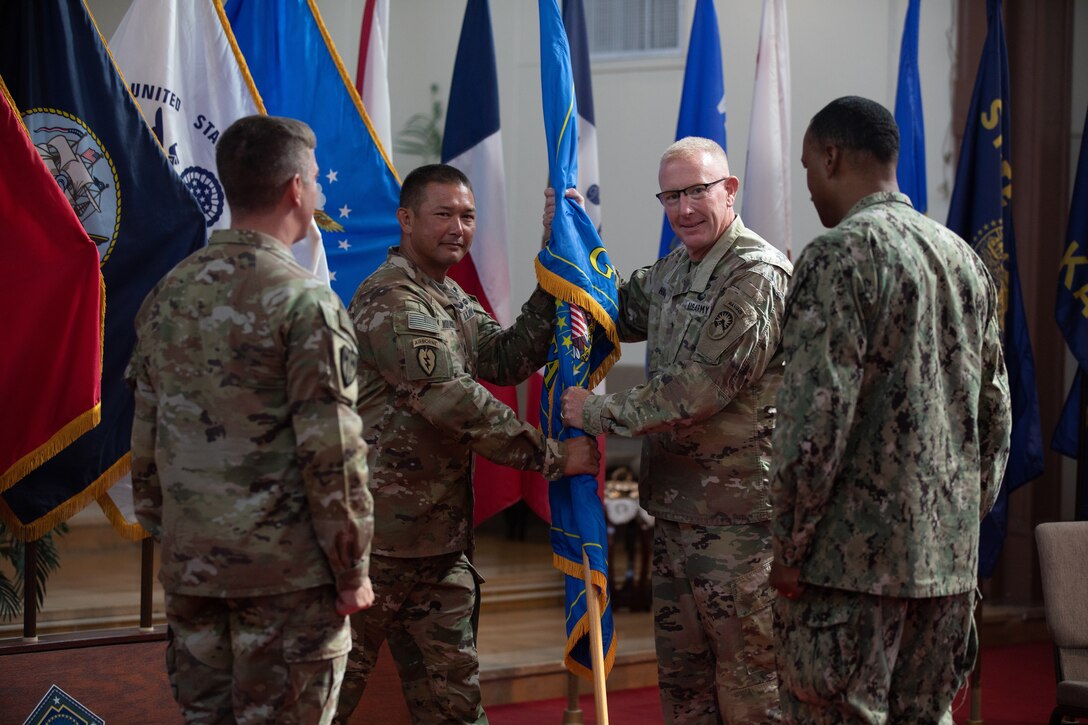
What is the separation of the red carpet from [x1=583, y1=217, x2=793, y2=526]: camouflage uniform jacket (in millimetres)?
1646

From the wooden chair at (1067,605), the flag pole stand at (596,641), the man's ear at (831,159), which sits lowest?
the wooden chair at (1067,605)

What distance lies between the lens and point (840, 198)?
237 centimetres

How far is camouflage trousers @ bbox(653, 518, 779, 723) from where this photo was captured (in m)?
2.94

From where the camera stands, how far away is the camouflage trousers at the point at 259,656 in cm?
217

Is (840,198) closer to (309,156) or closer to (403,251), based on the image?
(309,156)

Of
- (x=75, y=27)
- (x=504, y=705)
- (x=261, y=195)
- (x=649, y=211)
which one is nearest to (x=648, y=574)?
(x=504, y=705)

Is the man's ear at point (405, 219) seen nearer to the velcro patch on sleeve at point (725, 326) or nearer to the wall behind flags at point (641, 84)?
the velcro patch on sleeve at point (725, 326)

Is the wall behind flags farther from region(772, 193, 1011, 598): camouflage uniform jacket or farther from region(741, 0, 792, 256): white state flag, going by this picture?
region(772, 193, 1011, 598): camouflage uniform jacket

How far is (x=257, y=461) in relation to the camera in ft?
7.06

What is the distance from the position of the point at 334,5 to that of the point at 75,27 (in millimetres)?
5533

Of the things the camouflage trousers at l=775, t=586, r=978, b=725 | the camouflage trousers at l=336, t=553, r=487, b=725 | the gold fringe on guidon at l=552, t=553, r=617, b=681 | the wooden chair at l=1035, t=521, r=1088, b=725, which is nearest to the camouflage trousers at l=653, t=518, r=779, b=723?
the gold fringe on guidon at l=552, t=553, r=617, b=681

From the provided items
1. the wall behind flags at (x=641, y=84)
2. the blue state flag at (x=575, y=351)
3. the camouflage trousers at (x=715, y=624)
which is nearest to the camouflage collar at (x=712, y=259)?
the blue state flag at (x=575, y=351)

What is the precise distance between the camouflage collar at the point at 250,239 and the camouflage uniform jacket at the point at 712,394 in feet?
3.47

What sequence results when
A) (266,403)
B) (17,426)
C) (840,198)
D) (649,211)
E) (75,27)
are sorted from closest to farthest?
1. (266,403)
2. (840,198)
3. (17,426)
4. (75,27)
5. (649,211)
